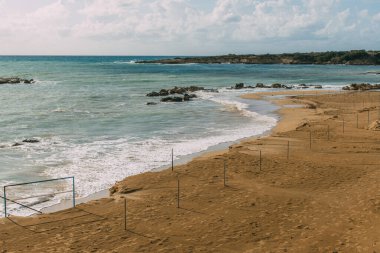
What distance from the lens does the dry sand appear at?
13.4 meters

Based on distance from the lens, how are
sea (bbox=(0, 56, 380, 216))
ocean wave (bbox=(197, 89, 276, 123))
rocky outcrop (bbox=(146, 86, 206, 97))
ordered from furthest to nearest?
rocky outcrop (bbox=(146, 86, 206, 97)) < ocean wave (bbox=(197, 89, 276, 123)) < sea (bbox=(0, 56, 380, 216))

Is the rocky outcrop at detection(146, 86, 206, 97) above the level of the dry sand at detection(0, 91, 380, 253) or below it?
above

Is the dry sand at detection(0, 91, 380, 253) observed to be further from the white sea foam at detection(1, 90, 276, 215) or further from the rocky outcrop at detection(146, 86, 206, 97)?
the rocky outcrop at detection(146, 86, 206, 97)

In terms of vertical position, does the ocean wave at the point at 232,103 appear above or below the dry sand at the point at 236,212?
above

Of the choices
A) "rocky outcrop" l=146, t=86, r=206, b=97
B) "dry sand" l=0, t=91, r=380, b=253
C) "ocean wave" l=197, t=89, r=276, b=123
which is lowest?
"dry sand" l=0, t=91, r=380, b=253

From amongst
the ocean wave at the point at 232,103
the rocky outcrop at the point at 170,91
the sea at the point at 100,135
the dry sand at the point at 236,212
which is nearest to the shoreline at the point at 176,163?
the sea at the point at 100,135

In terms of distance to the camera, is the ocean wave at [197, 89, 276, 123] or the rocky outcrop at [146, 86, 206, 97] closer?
the ocean wave at [197, 89, 276, 123]

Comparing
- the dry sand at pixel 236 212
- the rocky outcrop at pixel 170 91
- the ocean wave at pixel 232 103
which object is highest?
the rocky outcrop at pixel 170 91

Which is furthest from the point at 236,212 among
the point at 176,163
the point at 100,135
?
the point at 100,135

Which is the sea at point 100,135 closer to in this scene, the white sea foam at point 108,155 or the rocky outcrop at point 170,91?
the white sea foam at point 108,155

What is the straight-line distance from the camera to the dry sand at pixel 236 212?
1342 centimetres

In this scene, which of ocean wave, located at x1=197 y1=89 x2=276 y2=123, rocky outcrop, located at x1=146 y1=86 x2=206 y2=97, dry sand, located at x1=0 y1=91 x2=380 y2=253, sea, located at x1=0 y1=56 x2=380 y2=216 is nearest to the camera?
dry sand, located at x1=0 y1=91 x2=380 y2=253

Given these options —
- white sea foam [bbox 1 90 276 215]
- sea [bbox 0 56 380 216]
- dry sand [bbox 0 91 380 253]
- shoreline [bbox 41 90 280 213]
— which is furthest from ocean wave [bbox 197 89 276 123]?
dry sand [bbox 0 91 380 253]

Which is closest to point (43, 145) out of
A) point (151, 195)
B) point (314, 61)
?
point (151, 195)
